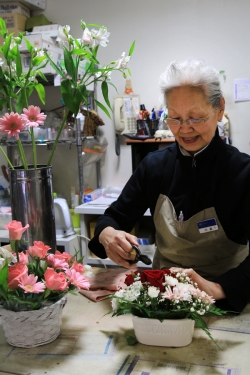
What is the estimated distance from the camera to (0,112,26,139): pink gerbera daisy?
1117 millimetres

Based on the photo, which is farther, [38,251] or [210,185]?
[210,185]

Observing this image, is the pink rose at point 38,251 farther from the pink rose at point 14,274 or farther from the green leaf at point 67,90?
the green leaf at point 67,90

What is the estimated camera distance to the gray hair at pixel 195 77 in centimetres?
122

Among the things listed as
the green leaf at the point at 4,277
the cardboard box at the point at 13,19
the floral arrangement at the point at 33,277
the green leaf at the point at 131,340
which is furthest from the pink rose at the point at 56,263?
the cardboard box at the point at 13,19

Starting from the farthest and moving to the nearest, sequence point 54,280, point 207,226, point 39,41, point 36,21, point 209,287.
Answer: point 36,21 < point 39,41 < point 207,226 < point 209,287 < point 54,280

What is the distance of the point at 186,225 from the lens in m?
1.33

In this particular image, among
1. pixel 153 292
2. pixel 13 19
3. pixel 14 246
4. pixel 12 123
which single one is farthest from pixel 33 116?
pixel 13 19

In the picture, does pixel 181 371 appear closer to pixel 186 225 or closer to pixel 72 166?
pixel 186 225

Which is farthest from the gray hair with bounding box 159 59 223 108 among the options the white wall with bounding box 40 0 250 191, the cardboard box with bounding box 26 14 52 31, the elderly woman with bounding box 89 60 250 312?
the cardboard box with bounding box 26 14 52 31

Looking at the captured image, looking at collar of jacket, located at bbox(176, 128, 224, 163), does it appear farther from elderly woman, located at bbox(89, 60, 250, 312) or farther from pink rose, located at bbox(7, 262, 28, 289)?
pink rose, located at bbox(7, 262, 28, 289)

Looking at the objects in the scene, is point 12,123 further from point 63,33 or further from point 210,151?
point 210,151

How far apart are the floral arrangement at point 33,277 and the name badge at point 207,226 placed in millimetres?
491

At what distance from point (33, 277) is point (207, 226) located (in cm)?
65

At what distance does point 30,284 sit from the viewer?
875 millimetres
